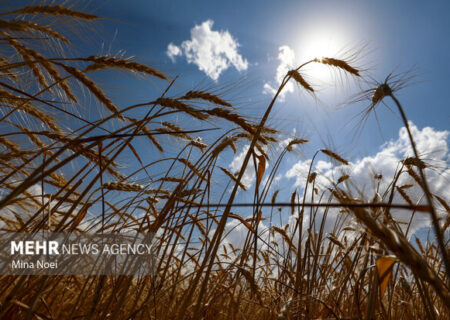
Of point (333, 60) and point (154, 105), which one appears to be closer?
point (154, 105)

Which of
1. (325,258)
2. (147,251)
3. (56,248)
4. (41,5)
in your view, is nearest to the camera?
(56,248)

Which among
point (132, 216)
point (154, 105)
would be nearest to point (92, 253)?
point (132, 216)

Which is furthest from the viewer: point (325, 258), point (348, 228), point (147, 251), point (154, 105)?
point (348, 228)

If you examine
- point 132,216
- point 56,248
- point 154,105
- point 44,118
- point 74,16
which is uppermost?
point 74,16

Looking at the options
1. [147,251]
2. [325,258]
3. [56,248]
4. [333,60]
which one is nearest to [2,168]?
[56,248]

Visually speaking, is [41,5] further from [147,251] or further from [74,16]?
[147,251]

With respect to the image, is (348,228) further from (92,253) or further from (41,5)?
(41,5)

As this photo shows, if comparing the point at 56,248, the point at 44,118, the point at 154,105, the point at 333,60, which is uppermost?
the point at 333,60

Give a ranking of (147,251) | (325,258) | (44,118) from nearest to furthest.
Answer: (147,251) → (44,118) → (325,258)

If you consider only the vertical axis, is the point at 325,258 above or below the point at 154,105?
below

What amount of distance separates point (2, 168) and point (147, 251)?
1416 mm

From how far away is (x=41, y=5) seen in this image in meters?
1.88

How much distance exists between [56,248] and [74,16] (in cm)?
158

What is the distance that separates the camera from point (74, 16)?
6.26 feet
